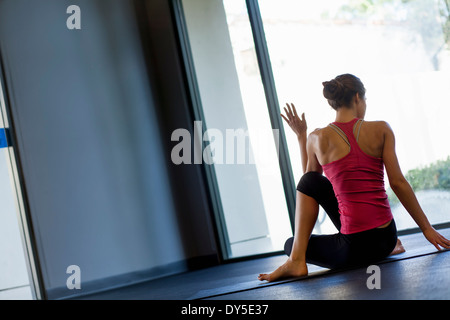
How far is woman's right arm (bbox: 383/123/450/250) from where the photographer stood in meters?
2.11

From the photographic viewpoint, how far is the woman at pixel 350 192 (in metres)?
2.15

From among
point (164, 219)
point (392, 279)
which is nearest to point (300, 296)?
point (392, 279)

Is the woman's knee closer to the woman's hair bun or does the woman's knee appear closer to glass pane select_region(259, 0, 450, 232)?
the woman's hair bun

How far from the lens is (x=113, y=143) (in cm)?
422

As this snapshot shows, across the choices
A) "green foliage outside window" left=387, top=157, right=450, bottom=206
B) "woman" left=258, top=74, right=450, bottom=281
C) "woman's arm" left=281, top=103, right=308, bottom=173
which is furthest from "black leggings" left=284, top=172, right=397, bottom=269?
"green foliage outside window" left=387, top=157, right=450, bottom=206

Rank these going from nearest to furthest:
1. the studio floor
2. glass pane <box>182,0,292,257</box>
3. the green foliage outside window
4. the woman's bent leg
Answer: the studio floor < the woman's bent leg < the green foliage outside window < glass pane <box>182,0,292,257</box>

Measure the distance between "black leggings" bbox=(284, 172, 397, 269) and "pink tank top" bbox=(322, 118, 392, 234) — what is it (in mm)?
41

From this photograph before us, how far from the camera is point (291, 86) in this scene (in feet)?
13.1

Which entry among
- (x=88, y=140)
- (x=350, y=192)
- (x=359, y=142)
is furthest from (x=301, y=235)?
(x=88, y=140)

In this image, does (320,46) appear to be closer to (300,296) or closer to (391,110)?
(391,110)

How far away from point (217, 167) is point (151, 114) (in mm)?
669

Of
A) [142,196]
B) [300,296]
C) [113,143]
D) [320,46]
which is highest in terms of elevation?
[320,46]

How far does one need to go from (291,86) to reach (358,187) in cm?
194

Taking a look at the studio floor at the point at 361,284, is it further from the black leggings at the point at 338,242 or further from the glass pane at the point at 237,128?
the glass pane at the point at 237,128
